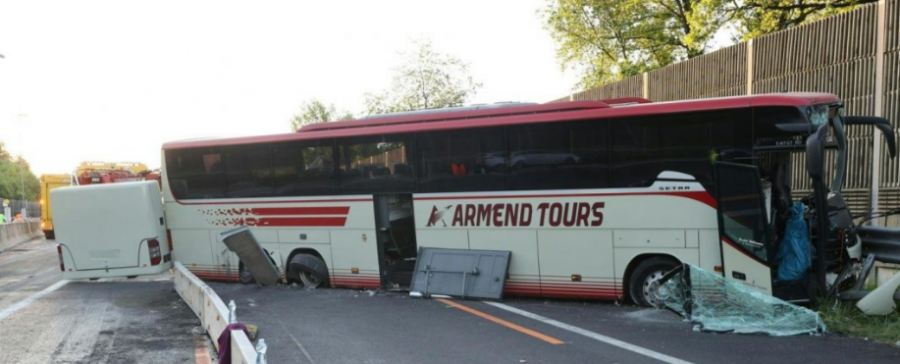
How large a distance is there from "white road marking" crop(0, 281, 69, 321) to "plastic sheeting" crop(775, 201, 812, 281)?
10.9 m

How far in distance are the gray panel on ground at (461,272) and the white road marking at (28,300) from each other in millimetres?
6262

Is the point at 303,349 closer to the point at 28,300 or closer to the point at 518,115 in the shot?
the point at 518,115

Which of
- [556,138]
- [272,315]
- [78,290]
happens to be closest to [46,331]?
[272,315]

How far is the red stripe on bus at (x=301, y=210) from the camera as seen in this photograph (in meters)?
12.7

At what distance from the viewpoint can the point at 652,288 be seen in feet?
33.0

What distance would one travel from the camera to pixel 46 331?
9250 mm

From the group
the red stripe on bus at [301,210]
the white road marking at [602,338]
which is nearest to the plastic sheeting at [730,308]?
the white road marking at [602,338]

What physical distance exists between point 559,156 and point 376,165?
132 inches

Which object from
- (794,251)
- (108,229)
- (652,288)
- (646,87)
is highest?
(646,87)

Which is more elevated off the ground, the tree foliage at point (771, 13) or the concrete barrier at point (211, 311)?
the tree foliage at point (771, 13)

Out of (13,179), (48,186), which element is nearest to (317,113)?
(48,186)

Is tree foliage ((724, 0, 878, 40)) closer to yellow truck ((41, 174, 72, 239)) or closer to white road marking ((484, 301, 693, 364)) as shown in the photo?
white road marking ((484, 301, 693, 364))

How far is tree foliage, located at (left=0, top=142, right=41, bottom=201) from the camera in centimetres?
10912

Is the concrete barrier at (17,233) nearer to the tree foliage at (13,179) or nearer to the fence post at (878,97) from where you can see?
the fence post at (878,97)
